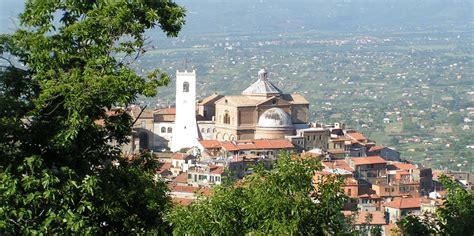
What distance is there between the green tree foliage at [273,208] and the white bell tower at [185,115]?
45952 mm

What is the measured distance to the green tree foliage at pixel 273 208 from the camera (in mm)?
11055

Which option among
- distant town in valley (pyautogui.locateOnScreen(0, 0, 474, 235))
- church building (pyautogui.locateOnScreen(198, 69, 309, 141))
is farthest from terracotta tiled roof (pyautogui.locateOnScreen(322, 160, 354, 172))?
church building (pyautogui.locateOnScreen(198, 69, 309, 141))

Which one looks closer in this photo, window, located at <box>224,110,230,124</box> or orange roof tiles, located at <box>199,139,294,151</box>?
orange roof tiles, located at <box>199,139,294,151</box>

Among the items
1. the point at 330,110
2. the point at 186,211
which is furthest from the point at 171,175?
the point at 330,110

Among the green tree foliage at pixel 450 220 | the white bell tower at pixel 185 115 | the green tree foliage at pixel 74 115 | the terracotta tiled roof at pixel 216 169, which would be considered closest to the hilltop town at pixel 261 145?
the white bell tower at pixel 185 115

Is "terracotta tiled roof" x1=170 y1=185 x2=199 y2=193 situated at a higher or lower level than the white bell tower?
lower

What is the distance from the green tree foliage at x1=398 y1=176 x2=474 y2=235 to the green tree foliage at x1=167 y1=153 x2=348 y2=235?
4.54ft

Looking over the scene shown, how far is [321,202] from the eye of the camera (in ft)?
37.4

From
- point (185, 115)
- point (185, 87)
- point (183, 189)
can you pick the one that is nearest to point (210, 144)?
point (185, 115)

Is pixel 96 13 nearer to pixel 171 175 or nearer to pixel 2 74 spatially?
pixel 2 74

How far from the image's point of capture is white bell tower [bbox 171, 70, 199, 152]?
5888cm

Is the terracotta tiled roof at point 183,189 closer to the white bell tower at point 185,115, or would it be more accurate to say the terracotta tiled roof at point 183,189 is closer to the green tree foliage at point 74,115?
the white bell tower at point 185,115

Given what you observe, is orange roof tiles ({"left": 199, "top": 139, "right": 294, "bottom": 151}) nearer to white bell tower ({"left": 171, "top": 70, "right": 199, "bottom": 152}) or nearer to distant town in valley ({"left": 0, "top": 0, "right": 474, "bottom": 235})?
distant town in valley ({"left": 0, "top": 0, "right": 474, "bottom": 235})

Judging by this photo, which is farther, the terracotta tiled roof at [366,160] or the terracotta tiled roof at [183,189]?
the terracotta tiled roof at [366,160]
